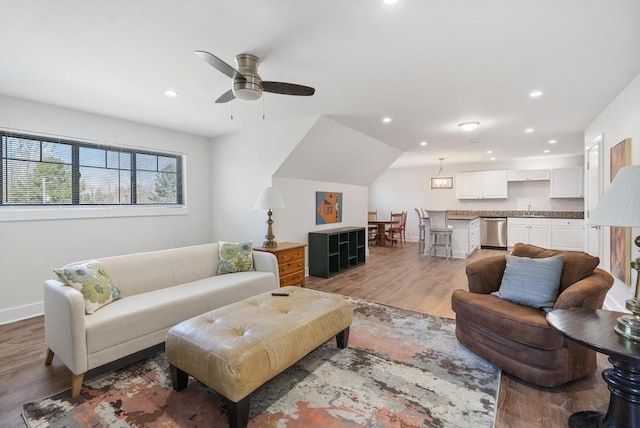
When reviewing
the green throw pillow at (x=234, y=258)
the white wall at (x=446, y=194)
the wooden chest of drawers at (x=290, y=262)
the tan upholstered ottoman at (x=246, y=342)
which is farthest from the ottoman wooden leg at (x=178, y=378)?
the white wall at (x=446, y=194)

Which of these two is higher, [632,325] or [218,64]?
[218,64]

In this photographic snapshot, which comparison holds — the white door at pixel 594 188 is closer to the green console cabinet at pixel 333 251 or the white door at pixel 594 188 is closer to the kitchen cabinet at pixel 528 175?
the kitchen cabinet at pixel 528 175

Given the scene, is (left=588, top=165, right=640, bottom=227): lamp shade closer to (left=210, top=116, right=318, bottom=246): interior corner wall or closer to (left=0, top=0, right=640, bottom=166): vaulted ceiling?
(left=0, top=0, right=640, bottom=166): vaulted ceiling

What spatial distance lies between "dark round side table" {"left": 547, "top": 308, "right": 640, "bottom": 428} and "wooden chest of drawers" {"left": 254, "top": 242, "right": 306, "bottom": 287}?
2972 mm

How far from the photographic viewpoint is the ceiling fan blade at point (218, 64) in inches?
73.7

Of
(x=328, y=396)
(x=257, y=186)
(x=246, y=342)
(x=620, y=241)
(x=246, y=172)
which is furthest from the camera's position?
(x=246, y=172)

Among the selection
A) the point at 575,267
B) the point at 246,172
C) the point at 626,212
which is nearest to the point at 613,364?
the point at 626,212

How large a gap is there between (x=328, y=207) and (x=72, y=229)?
4.00m

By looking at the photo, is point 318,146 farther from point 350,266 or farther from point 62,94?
point 62,94

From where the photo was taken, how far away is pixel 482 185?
8391mm

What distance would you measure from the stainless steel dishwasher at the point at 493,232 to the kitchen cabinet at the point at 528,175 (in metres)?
1.19

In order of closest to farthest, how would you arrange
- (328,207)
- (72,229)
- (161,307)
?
1. (161,307)
2. (72,229)
3. (328,207)

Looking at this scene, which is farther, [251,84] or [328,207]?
[328,207]

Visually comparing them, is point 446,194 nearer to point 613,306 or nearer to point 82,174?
point 613,306
